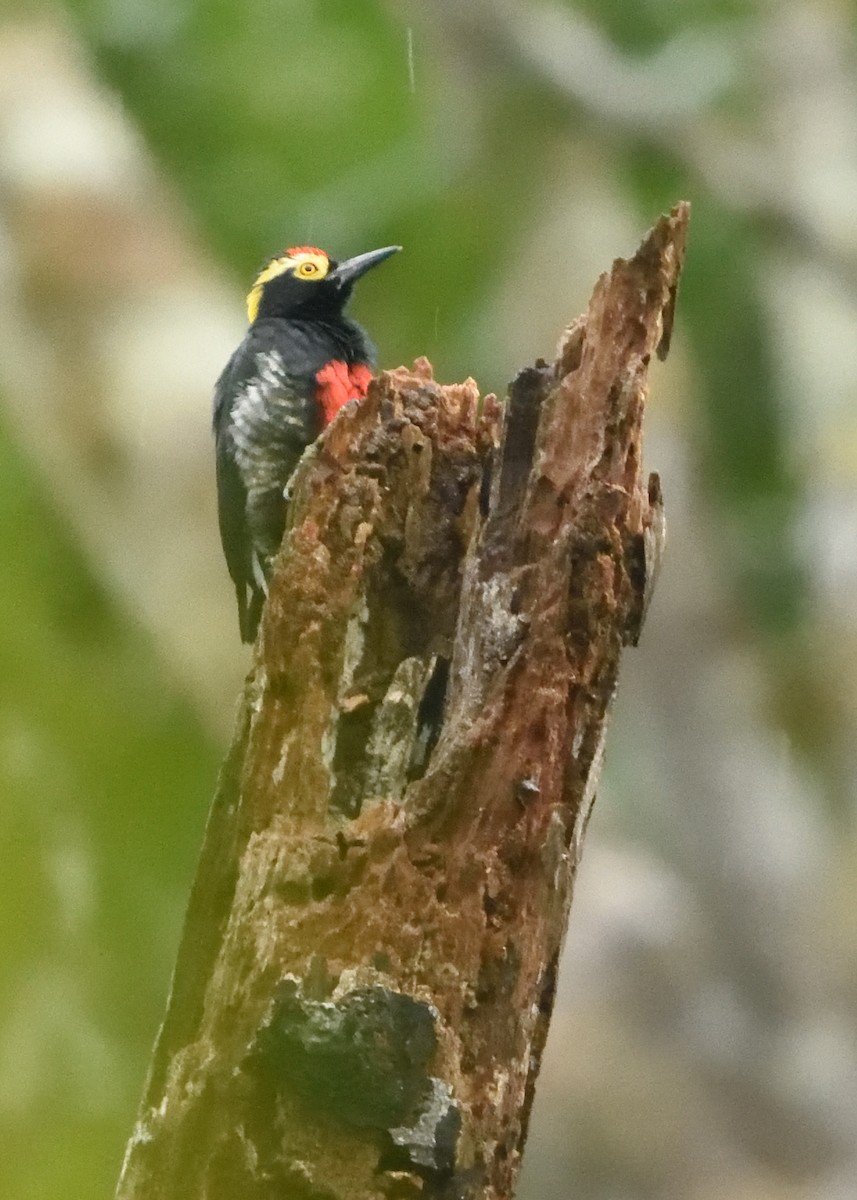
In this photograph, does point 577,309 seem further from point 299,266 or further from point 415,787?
point 415,787

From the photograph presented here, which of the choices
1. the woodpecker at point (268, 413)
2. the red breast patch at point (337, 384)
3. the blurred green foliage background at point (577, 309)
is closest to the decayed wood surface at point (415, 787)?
the blurred green foliage background at point (577, 309)

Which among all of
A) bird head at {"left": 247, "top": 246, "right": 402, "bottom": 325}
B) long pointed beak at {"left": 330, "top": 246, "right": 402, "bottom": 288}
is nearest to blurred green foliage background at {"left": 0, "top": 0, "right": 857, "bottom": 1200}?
bird head at {"left": 247, "top": 246, "right": 402, "bottom": 325}

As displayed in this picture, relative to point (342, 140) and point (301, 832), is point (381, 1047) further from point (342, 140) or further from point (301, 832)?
point (342, 140)

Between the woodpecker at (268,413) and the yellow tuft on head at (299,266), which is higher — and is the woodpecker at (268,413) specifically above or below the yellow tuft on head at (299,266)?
below

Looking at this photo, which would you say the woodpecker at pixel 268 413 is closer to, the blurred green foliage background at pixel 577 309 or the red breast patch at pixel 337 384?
the red breast patch at pixel 337 384

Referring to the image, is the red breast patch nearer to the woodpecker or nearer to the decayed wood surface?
the woodpecker

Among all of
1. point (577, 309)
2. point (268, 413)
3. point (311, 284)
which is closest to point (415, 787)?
point (268, 413)
